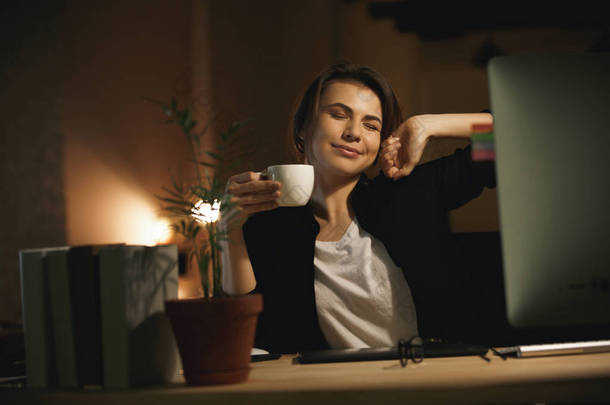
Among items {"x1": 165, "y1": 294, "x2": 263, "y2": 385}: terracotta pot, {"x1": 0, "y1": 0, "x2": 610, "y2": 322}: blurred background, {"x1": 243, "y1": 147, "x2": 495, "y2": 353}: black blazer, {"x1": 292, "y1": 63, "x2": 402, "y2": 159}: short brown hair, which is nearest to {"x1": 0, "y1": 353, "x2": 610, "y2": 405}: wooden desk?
{"x1": 165, "y1": 294, "x2": 263, "y2": 385}: terracotta pot

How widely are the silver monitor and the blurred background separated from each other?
95.7 inches

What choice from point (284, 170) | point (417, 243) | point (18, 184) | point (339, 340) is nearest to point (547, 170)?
point (284, 170)

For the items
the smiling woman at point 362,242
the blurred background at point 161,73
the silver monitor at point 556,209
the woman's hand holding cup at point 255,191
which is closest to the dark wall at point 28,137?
the blurred background at point 161,73

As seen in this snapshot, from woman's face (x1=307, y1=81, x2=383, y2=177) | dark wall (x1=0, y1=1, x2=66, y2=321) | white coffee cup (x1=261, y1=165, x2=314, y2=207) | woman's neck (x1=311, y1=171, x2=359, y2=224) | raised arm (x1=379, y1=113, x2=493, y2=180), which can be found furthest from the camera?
dark wall (x1=0, y1=1, x2=66, y2=321)

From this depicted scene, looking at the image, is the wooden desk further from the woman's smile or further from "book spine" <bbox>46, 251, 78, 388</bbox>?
the woman's smile

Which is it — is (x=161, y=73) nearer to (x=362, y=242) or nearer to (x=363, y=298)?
(x=362, y=242)

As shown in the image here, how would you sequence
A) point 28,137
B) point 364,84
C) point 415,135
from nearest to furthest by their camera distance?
point 415,135, point 364,84, point 28,137

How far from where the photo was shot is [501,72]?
634 mm

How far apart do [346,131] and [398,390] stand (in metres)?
0.94

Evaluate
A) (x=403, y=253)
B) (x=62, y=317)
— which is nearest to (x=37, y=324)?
(x=62, y=317)

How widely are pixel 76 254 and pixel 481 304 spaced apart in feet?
3.53

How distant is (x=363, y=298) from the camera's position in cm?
132

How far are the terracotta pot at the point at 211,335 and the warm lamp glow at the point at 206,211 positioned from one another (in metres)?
0.13

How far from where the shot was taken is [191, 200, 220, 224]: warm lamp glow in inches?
28.7
